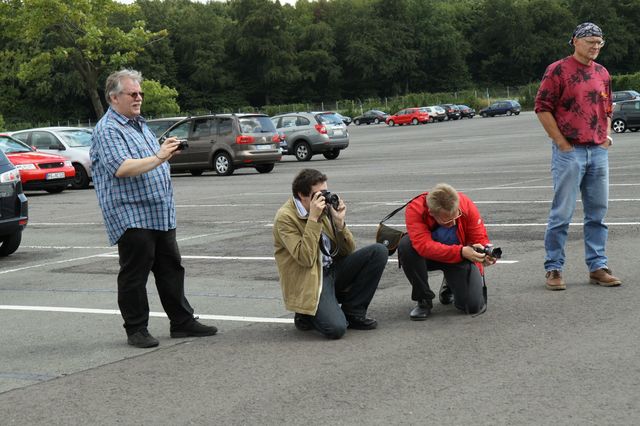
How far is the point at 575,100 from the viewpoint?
314 inches

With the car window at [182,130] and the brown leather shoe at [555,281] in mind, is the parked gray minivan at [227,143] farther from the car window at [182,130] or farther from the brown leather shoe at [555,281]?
the brown leather shoe at [555,281]

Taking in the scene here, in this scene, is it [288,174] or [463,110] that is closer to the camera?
[288,174]

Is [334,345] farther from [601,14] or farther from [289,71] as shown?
[601,14]

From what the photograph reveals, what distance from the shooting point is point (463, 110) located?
83.9m

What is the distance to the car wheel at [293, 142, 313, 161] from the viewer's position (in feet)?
106

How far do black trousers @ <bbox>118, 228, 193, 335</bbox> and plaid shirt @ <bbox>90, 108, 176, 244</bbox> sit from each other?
89mm

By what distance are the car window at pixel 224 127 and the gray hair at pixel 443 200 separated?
2038 centimetres

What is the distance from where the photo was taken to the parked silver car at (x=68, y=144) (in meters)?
25.2

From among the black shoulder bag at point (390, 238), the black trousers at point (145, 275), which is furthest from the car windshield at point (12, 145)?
the black shoulder bag at point (390, 238)

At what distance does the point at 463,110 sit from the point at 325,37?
179 ft

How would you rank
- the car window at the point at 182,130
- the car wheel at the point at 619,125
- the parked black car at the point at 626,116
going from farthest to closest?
the car wheel at the point at 619,125, the parked black car at the point at 626,116, the car window at the point at 182,130

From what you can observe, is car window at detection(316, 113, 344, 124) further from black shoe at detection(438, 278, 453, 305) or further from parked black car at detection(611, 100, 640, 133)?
black shoe at detection(438, 278, 453, 305)

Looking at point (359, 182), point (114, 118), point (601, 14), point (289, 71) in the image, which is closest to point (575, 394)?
point (114, 118)

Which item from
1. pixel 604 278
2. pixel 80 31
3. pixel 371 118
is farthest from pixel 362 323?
pixel 371 118
